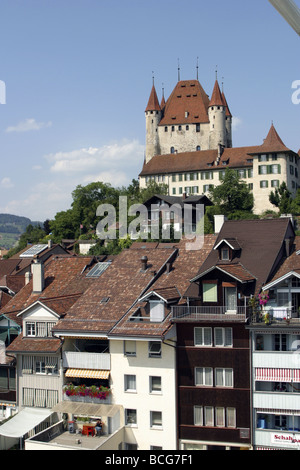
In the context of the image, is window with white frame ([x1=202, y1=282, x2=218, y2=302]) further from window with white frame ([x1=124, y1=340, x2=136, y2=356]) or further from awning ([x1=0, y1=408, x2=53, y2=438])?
awning ([x1=0, y1=408, x2=53, y2=438])

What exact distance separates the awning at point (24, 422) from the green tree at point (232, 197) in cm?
6337

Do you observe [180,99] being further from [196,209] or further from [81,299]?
[81,299]

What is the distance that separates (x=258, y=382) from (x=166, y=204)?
63.0m

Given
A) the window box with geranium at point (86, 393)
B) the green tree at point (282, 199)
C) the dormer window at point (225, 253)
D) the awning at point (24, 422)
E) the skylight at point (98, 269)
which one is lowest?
the awning at point (24, 422)

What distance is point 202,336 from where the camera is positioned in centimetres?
3088

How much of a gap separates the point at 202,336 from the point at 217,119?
4146 inches

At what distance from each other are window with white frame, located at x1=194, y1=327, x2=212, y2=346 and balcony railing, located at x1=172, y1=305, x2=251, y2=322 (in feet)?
2.14

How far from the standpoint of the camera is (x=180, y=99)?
13825 cm

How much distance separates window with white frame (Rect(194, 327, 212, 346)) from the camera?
1213 inches

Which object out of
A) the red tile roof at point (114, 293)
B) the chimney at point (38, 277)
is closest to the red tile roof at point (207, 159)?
the red tile roof at point (114, 293)

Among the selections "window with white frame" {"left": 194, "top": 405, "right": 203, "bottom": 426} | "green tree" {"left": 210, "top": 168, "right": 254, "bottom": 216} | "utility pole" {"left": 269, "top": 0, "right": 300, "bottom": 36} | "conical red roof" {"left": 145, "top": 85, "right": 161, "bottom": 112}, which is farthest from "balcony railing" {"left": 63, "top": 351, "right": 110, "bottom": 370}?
"conical red roof" {"left": 145, "top": 85, "right": 161, "bottom": 112}

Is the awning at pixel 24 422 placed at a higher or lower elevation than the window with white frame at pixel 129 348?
lower

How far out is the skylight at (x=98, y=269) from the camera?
39816mm

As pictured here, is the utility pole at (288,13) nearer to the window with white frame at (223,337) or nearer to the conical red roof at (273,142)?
the window with white frame at (223,337)
